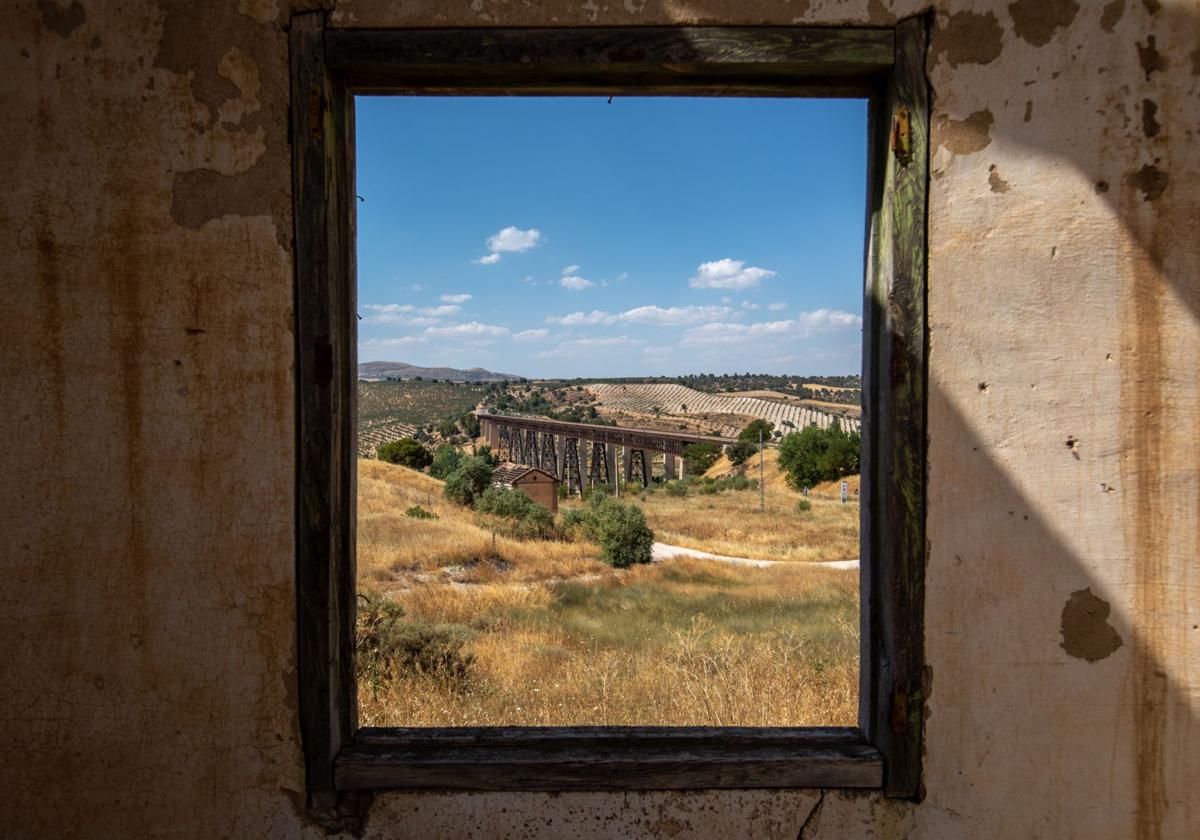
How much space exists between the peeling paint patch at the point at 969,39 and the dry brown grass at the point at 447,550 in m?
10.2

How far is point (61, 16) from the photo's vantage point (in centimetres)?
169

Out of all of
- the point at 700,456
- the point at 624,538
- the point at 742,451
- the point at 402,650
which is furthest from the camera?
the point at 700,456

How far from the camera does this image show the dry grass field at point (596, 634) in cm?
416

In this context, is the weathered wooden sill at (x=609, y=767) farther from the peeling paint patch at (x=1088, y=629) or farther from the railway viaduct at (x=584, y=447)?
the railway viaduct at (x=584, y=447)

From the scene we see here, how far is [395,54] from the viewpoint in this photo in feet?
5.59

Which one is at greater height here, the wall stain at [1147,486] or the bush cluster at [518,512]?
the wall stain at [1147,486]

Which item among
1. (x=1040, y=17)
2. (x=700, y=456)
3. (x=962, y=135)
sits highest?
(x=1040, y=17)

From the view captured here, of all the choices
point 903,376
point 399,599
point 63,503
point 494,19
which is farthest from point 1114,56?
point 399,599

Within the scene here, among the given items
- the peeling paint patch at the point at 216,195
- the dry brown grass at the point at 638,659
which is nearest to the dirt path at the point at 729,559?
the dry brown grass at the point at 638,659

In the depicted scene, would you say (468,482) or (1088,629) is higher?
(1088,629)

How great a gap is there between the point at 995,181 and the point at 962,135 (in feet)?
0.49

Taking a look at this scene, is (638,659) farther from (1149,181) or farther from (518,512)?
(518,512)

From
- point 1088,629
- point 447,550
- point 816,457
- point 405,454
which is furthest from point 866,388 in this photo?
point 816,457

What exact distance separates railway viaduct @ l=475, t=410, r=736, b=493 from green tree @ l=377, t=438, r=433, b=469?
19.6ft
